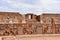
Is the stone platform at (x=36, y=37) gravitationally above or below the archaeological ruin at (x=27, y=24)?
below

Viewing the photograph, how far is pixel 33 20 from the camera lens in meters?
12.5

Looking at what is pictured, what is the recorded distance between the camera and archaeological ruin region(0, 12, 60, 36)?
11578 mm

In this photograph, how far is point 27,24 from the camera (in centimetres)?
1180

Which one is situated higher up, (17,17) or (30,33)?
(17,17)

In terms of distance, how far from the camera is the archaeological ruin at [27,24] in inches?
456

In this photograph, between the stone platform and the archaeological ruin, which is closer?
the stone platform

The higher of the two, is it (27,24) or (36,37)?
(27,24)

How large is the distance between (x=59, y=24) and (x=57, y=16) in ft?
1.78

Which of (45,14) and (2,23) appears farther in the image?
(45,14)

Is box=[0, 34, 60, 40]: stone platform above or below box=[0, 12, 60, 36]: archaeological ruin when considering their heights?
below

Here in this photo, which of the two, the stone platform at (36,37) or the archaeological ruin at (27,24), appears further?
the archaeological ruin at (27,24)

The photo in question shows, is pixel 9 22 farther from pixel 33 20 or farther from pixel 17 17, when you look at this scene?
pixel 33 20

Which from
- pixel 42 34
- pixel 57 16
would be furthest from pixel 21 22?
pixel 57 16

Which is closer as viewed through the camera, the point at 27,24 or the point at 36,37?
the point at 36,37
